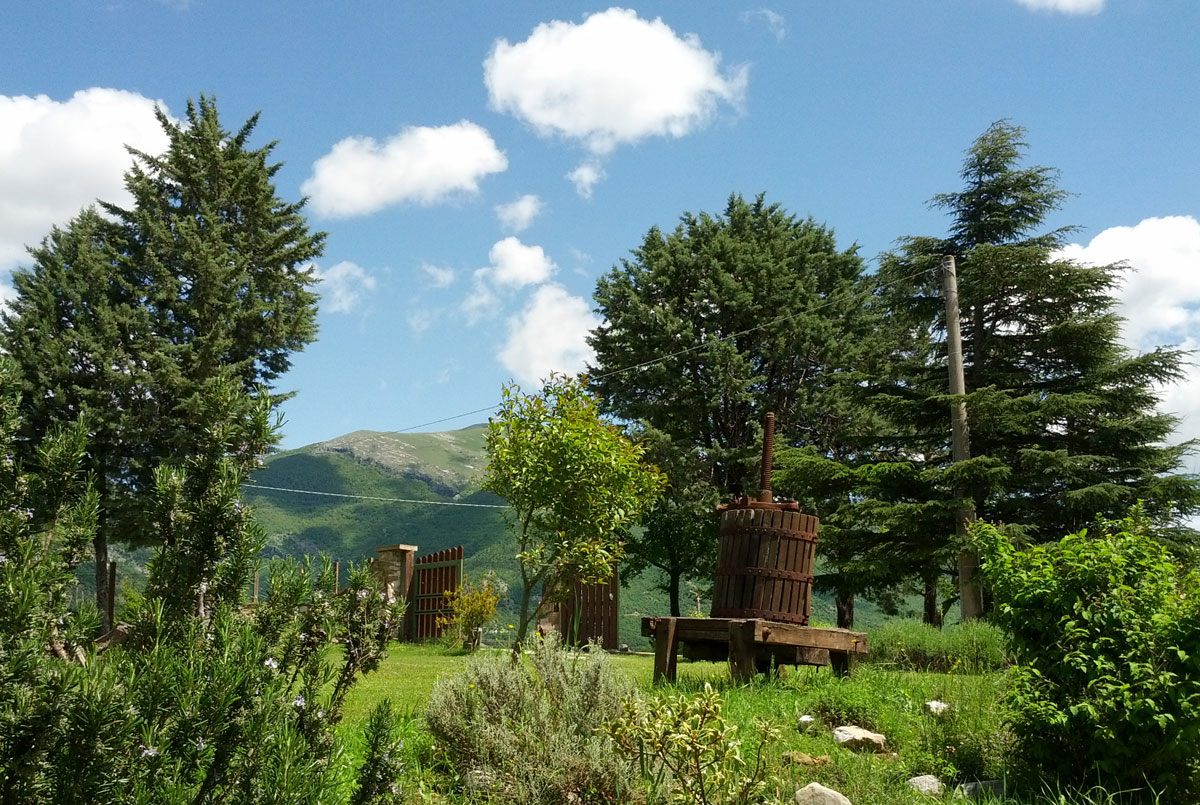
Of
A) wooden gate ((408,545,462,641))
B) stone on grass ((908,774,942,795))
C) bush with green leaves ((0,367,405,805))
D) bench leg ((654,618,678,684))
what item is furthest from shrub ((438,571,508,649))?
bush with green leaves ((0,367,405,805))

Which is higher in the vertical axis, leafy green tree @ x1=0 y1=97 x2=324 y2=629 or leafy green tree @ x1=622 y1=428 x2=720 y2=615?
leafy green tree @ x1=0 y1=97 x2=324 y2=629

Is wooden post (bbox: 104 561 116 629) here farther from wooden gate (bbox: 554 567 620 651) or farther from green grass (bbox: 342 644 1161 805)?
green grass (bbox: 342 644 1161 805)

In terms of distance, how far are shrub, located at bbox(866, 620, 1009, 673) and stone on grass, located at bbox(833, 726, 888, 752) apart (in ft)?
10.6

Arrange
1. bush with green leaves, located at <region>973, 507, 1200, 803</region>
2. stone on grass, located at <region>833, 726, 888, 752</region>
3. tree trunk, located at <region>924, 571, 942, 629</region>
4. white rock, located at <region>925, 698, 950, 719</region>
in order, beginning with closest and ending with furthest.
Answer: bush with green leaves, located at <region>973, 507, 1200, 803</region> < stone on grass, located at <region>833, 726, 888, 752</region> < white rock, located at <region>925, 698, 950, 719</region> < tree trunk, located at <region>924, 571, 942, 629</region>

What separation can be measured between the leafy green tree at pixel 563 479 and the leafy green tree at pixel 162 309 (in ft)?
34.5

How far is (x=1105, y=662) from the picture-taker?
469 centimetres

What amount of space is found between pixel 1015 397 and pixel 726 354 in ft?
19.7

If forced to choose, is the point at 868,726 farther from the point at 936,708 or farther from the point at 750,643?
the point at 750,643

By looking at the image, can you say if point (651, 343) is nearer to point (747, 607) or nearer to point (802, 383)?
point (802, 383)

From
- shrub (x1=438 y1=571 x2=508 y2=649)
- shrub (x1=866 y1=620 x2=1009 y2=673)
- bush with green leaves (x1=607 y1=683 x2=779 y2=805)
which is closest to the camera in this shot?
bush with green leaves (x1=607 y1=683 x2=779 y2=805)

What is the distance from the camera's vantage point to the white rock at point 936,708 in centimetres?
622

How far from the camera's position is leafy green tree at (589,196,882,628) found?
789 inches

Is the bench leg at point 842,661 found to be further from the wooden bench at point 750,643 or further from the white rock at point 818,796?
the white rock at point 818,796

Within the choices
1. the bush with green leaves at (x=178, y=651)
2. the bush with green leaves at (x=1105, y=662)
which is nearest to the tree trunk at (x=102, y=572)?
the bush with green leaves at (x=178, y=651)
